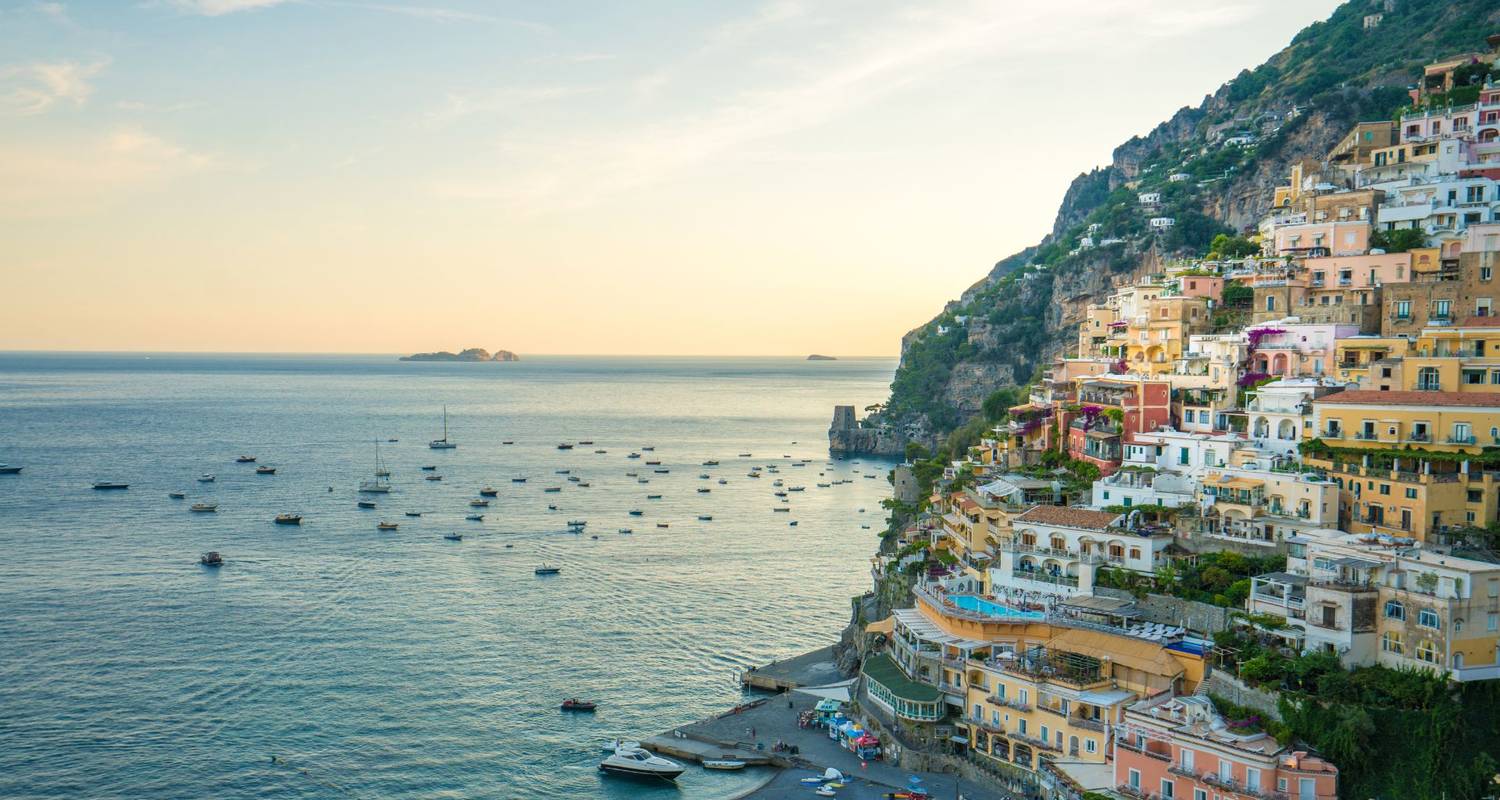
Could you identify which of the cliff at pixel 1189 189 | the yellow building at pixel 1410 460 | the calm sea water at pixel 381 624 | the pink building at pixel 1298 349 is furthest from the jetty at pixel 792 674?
the cliff at pixel 1189 189

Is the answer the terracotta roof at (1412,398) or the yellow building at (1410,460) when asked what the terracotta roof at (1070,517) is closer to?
the yellow building at (1410,460)

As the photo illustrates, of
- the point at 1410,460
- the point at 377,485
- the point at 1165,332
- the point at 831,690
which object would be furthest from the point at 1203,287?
the point at 377,485

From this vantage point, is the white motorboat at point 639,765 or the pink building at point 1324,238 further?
the pink building at point 1324,238

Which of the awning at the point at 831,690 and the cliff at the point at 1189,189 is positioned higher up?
the cliff at the point at 1189,189

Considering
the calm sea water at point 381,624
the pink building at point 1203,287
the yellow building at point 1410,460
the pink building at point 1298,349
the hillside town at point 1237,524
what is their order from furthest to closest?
the pink building at point 1203,287, the pink building at point 1298,349, the calm sea water at point 381,624, the yellow building at point 1410,460, the hillside town at point 1237,524

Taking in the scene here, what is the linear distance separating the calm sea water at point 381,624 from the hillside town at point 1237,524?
1109 cm

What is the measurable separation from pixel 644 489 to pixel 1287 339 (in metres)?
74.2

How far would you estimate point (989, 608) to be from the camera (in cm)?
4722

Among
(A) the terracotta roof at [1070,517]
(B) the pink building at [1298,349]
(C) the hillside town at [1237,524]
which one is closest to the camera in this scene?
(C) the hillside town at [1237,524]

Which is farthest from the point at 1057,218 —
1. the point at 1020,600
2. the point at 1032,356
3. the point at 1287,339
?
the point at 1020,600

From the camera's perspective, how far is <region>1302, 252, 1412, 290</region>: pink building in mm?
56906

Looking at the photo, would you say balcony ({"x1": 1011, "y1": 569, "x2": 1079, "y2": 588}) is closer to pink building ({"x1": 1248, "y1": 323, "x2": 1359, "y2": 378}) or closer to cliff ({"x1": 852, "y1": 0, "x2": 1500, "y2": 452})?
pink building ({"x1": 1248, "y1": 323, "x2": 1359, "y2": 378})

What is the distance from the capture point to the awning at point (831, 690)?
5143 centimetres

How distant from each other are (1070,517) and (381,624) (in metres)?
39.0
